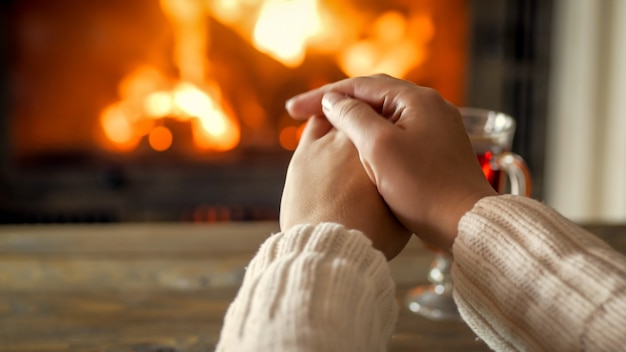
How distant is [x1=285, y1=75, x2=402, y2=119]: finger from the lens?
712 mm

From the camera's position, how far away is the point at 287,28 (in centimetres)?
183

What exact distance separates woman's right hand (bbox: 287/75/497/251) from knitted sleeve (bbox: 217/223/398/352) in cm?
11

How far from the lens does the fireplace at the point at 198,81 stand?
1811 mm

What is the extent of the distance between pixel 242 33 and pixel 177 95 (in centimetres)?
21

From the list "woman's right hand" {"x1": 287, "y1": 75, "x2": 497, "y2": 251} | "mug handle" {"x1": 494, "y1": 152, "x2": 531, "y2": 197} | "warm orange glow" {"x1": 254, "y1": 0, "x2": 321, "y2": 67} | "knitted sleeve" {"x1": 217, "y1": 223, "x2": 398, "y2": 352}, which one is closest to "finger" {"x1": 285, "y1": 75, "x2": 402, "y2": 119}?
"woman's right hand" {"x1": 287, "y1": 75, "x2": 497, "y2": 251}

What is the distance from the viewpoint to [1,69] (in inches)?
69.6

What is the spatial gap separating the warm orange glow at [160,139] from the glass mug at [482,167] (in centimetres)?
119

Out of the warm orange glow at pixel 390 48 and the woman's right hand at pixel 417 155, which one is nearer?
the woman's right hand at pixel 417 155

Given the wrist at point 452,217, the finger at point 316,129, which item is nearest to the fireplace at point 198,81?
the finger at point 316,129

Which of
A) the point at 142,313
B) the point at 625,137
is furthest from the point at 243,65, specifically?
the point at 142,313

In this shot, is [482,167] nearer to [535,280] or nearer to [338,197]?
[338,197]

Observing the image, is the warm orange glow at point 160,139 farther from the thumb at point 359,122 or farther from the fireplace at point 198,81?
the thumb at point 359,122

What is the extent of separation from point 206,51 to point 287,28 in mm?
196

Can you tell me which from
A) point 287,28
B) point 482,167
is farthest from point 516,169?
point 287,28
